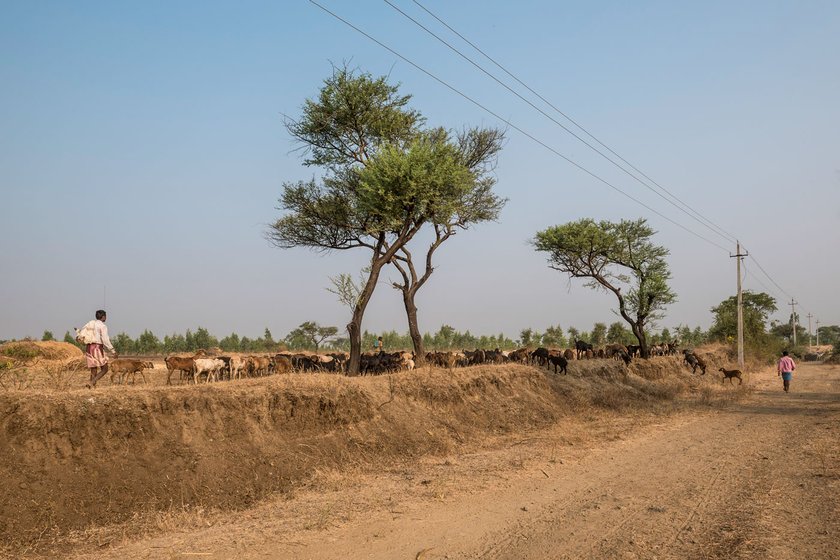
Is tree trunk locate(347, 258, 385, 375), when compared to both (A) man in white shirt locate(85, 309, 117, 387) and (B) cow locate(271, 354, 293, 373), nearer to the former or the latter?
(B) cow locate(271, 354, 293, 373)

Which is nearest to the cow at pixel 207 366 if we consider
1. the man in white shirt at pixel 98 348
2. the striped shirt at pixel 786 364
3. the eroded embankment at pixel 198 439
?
Answer: the man in white shirt at pixel 98 348

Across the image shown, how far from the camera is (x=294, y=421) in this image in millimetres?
11922

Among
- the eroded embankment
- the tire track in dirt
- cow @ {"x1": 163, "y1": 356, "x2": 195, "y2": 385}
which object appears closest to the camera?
the tire track in dirt

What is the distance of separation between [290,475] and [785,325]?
134606 millimetres

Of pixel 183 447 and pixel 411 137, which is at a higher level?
pixel 411 137

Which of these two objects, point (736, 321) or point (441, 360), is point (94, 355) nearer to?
point (441, 360)

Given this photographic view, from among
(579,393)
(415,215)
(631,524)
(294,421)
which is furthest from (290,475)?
(579,393)

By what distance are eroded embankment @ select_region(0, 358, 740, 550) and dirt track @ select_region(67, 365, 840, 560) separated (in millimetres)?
1106

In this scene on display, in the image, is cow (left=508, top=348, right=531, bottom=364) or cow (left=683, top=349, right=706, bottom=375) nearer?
cow (left=508, top=348, right=531, bottom=364)

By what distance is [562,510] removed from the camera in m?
7.92

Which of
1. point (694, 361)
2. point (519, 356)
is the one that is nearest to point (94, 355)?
point (519, 356)

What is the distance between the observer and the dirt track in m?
6.43

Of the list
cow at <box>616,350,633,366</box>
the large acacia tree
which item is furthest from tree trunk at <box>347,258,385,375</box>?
cow at <box>616,350,633,366</box>

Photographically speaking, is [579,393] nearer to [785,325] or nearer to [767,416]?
[767,416]
